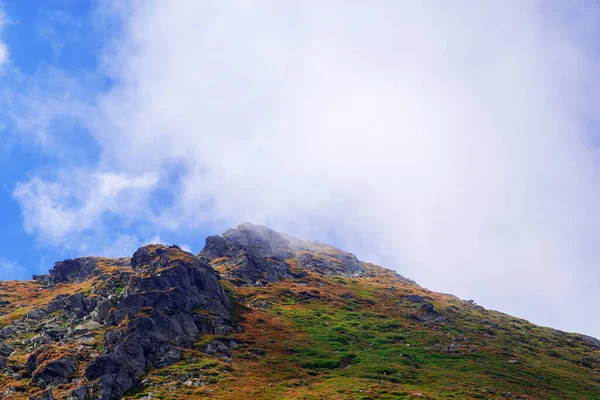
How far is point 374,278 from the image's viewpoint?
494 ft

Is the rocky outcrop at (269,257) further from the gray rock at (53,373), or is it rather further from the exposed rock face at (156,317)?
the gray rock at (53,373)

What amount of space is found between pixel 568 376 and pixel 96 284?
343 ft

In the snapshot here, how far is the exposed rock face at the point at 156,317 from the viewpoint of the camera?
211 feet

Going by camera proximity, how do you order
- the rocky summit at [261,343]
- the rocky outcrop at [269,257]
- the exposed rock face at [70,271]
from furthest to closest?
1. the exposed rock face at [70,271]
2. the rocky outcrop at [269,257]
3. the rocky summit at [261,343]

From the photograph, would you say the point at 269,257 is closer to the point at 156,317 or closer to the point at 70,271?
the point at 156,317

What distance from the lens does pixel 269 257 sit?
135m

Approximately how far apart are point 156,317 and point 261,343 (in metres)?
19.5

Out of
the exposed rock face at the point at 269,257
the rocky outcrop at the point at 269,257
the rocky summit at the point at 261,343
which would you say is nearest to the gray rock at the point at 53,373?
the rocky summit at the point at 261,343

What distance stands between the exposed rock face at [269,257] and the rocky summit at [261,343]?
45.3 inches

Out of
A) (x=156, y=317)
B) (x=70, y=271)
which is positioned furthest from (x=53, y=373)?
(x=70, y=271)

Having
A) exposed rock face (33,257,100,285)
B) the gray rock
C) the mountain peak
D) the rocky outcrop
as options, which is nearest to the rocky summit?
the gray rock

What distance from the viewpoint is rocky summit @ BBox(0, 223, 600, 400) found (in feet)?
207

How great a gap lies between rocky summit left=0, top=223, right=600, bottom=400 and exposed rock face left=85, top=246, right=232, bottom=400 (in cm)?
23

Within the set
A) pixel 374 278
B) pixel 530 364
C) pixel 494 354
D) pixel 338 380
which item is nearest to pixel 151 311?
pixel 338 380
